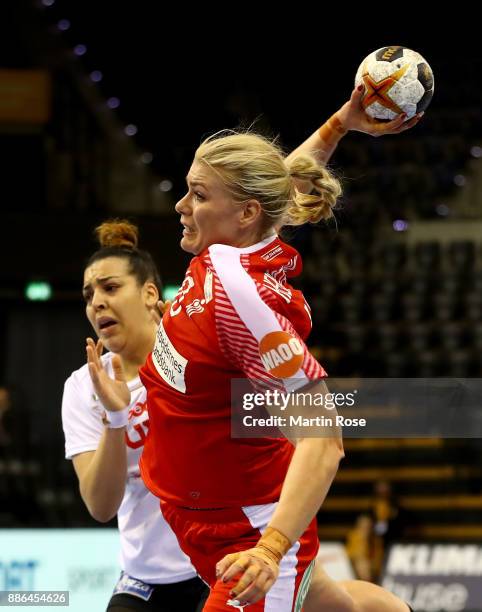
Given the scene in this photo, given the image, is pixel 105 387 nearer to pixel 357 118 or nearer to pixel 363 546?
pixel 357 118

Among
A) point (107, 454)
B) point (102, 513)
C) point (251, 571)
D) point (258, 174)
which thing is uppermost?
point (258, 174)

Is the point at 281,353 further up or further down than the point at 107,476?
further up

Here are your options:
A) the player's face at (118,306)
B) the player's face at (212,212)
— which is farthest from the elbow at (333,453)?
the player's face at (118,306)

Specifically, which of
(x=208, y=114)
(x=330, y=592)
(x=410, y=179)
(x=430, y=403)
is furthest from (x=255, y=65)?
(x=330, y=592)

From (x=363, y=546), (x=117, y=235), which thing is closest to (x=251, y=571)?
(x=117, y=235)

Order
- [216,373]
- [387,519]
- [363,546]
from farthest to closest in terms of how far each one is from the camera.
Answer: [387,519] → [363,546] → [216,373]

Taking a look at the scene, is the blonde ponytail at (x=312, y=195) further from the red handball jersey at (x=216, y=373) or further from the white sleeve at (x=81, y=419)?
the white sleeve at (x=81, y=419)

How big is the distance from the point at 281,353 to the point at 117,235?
4.36 feet

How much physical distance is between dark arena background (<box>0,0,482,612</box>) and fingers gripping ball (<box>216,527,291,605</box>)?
617 centimetres

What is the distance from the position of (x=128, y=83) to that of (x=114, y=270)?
13302 millimetres

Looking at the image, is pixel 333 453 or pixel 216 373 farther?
pixel 216 373

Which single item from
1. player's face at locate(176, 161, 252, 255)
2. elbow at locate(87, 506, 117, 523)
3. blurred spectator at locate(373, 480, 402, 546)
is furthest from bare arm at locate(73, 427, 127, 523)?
blurred spectator at locate(373, 480, 402, 546)

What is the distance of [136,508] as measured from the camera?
3463 mm

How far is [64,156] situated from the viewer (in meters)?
14.6
